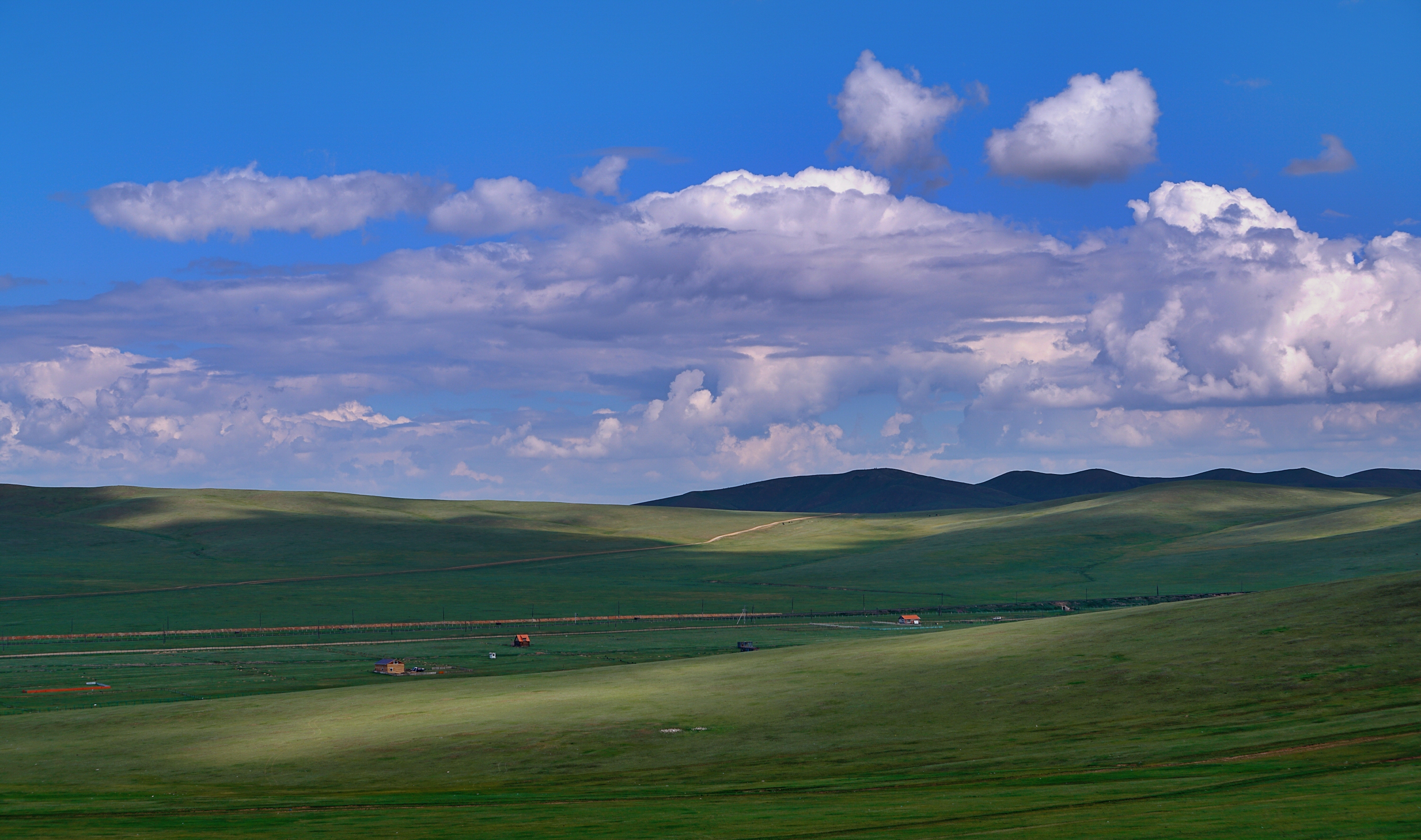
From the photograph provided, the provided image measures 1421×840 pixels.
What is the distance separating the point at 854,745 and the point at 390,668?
200 ft

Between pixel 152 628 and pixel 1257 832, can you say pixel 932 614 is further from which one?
pixel 1257 832

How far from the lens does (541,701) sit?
72938 millimetres

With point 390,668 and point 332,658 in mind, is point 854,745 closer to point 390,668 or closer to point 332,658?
point 390,668

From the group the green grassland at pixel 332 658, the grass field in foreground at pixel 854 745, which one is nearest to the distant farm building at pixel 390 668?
the green grassland at pixel 332 658

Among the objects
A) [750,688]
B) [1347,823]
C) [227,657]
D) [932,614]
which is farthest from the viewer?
[932,614]

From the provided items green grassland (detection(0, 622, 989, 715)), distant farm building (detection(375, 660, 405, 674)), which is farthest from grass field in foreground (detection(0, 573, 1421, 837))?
distant farm building (detection(375, 660, 405, 674))

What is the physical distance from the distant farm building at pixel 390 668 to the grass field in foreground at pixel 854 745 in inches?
731

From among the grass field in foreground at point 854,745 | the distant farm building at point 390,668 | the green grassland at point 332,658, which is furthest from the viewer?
the distant farm building at point 390,668

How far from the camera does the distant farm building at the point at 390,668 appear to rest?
103 meters

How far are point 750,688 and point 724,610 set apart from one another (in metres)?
103

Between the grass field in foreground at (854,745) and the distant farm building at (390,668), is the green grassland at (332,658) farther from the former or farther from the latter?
the grass field in foreground at (854,745)

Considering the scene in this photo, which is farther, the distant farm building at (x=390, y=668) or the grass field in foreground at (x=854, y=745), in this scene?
the distant farm building at (x=390, y=668)

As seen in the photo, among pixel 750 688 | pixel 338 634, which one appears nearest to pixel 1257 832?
pixel 750 688

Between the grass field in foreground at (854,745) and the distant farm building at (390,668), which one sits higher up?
the grass field in foreground at (854,745)
